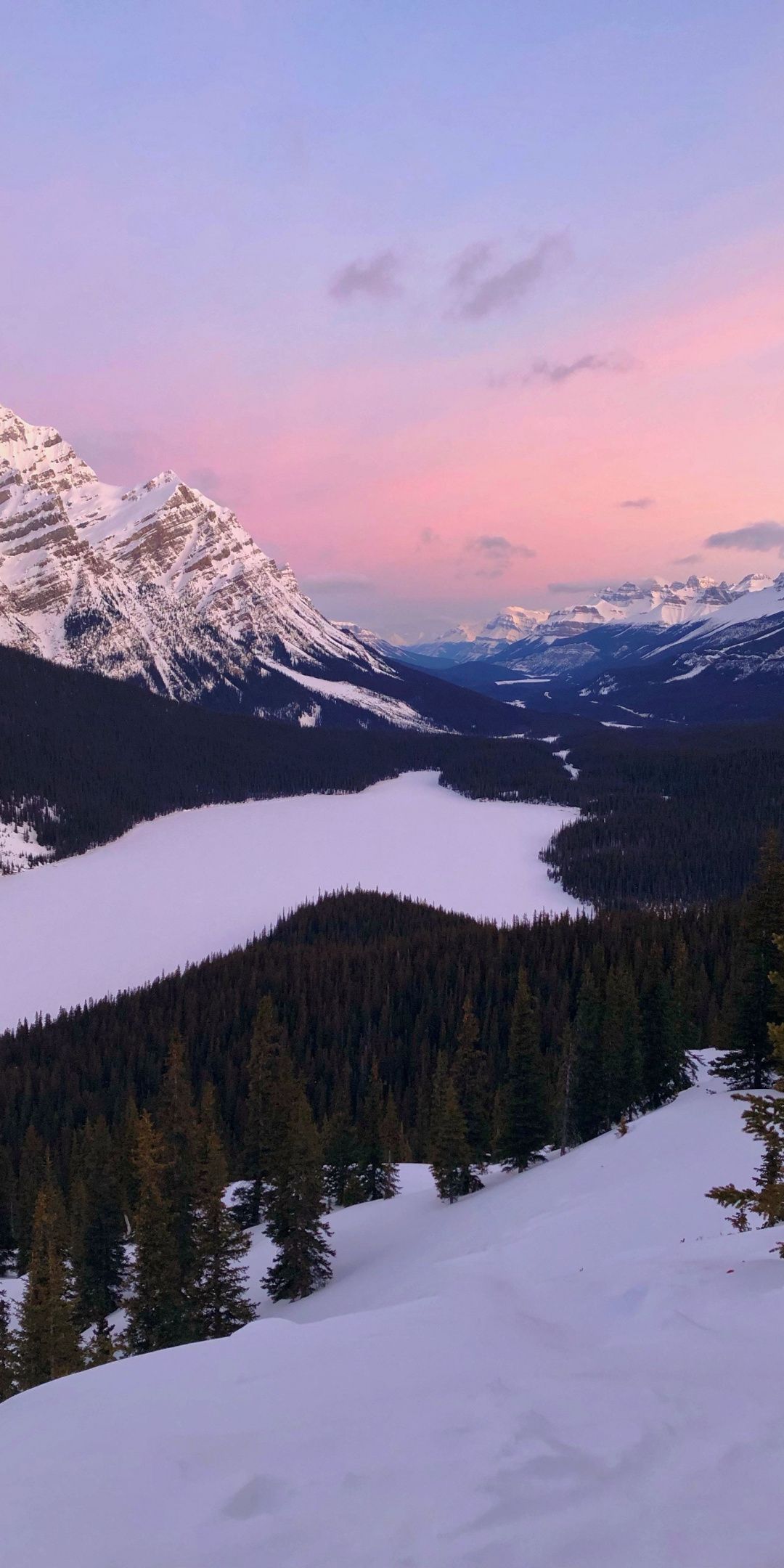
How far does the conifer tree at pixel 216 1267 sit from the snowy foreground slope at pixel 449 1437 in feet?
66.8

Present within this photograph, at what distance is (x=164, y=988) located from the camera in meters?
96.4

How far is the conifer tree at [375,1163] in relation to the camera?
1759 inches

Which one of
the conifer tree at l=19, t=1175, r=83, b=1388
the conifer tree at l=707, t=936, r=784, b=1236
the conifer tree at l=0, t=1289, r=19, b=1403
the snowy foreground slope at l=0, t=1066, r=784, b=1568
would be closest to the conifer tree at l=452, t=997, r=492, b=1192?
the conifer tree at l=19, t=1175, r=83, b=1388

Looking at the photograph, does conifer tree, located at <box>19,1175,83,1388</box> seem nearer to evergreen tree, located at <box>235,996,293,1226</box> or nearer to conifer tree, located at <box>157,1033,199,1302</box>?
conifer tree, located at <box>157,1033,199,1302</box>

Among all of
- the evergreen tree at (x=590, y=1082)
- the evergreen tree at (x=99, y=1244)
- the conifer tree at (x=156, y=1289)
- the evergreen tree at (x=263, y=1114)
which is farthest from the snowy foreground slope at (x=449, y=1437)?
the evergreen tree at (x=99, y=1244)

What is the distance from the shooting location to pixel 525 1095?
36.9 m

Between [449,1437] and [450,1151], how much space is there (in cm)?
3027

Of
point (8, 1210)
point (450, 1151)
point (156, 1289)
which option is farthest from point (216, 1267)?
point (8, 1210)

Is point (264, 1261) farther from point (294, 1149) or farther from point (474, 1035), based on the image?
point (474, 1035)

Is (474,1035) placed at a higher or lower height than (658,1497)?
lower

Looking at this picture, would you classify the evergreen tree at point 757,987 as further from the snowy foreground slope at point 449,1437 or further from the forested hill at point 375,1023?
the snowy foreground slope at point 449,1437

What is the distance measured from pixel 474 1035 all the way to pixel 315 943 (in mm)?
73466

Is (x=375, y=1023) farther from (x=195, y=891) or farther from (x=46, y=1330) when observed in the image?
(x=195, y=891)

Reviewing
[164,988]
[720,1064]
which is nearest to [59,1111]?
[164,988]
